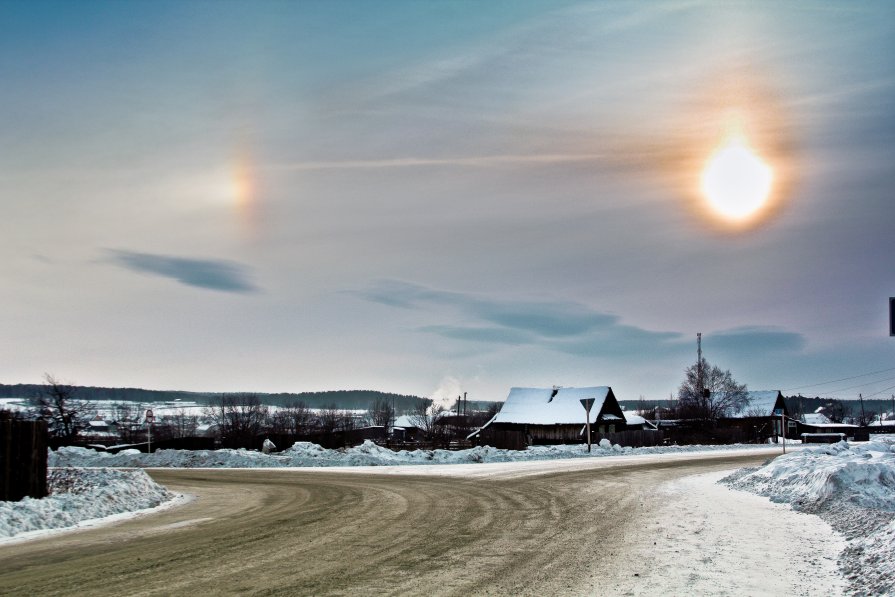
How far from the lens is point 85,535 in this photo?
1323 cm

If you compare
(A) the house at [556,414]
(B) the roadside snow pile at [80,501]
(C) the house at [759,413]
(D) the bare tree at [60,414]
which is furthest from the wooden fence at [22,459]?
(C) the house at [759,413]

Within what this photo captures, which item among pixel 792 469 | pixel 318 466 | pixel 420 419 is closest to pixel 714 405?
pixel 420 419

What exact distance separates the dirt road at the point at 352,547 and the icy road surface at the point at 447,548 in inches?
1.3

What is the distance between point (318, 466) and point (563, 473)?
13607 millimetres

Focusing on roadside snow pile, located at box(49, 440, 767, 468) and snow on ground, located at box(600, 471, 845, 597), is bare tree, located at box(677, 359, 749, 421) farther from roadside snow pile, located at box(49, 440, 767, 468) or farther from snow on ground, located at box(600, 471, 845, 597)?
snow on ground, located at box(600, 471, 845, 597)

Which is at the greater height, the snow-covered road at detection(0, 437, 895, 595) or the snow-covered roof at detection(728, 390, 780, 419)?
the snow-covered roof at detection(728, 390, 780, 419)

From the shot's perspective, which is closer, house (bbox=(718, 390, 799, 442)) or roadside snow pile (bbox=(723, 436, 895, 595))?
roadside snow pile (bbox=(723, 436, 895, 595))

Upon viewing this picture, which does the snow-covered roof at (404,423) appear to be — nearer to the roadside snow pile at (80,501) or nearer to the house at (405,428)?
the house at (405,428)

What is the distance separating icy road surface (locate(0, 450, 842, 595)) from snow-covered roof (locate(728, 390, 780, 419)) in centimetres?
10442

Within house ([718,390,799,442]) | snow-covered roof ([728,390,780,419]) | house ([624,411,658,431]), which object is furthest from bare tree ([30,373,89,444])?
snow-covered roof ([728,390,780,419])

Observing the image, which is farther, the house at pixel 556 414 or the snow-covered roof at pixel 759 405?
the snow-covered roof at pixel 759 405

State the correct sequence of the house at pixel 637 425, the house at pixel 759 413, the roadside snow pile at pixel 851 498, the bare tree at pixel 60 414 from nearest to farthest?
the roadside snow pile at pixel 851 498
the bare tree at pixel 60 414
the house at pixel 637 425
the house at pixel 759 413

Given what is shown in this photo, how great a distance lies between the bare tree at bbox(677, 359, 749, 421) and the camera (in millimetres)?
103375

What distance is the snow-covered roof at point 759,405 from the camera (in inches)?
4563
